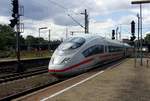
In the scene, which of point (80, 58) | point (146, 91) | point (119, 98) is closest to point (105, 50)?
point (80, 58)

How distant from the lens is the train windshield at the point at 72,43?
25306 millimetres

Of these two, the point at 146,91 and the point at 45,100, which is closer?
the point at 45,100

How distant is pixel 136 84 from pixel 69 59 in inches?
254

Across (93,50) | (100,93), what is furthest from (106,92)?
(93,50)

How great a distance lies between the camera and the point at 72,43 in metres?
25.8

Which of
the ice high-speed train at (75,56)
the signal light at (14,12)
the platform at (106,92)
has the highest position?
the signal light at (14,12)

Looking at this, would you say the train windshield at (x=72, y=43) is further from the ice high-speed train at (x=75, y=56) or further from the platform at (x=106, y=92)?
the platform at (x=106, y=92)

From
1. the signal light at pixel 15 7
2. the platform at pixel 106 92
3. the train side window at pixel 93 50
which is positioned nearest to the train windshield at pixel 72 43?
the train side window at pixel 93 50

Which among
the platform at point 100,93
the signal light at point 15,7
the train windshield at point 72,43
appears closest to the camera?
the platform at point 100,93

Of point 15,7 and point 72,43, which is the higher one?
point 15,7

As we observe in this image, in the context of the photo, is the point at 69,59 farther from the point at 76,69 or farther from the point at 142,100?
the point at 142,100

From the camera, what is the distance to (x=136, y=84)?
18688 mm

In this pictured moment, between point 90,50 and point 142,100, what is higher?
point 90,50

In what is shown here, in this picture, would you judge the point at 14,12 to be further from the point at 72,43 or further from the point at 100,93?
the point at 100,93
